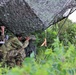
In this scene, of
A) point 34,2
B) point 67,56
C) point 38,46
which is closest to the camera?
point 67,56

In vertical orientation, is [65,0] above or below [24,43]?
above

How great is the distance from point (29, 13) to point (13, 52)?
0.61 m

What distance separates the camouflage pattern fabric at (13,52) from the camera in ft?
16.8

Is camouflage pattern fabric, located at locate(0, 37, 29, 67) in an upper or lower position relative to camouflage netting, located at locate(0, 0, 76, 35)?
lower

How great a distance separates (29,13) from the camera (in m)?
5.19

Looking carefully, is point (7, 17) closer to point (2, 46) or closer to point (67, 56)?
point (2, 46)

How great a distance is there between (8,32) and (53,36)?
1296 mm

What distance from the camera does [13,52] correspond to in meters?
5.20

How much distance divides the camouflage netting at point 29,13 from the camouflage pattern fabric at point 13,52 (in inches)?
8.8

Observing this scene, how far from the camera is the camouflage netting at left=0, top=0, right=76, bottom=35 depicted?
5.14 m

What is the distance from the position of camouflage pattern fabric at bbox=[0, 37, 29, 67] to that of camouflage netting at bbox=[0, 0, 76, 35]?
224mm

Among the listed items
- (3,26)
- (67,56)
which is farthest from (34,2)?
(67,56)

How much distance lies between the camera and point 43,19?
5.18 metres

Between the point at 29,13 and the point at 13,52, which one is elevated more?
the point at 29,13
